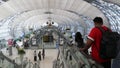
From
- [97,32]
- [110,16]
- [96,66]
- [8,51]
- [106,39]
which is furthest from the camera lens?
[110,16]

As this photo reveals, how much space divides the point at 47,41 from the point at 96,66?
4537 centimetres

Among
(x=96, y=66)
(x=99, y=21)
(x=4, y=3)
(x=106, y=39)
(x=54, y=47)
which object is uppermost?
(x=4, y=3)

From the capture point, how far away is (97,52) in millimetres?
6441

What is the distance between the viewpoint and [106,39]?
591 centimetres

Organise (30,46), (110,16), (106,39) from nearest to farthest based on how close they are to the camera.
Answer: (106,39) < (30,46) < (110,16)

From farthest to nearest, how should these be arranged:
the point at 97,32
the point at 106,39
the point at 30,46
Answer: the point at 30,46, the point at 97,32, the point at 106,39

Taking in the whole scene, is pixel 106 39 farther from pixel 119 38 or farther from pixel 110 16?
pixel 110 16

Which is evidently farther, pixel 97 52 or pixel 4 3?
pixel 4 3

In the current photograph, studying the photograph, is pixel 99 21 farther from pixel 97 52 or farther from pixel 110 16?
pixel 110 16

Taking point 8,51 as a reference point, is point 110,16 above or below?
above

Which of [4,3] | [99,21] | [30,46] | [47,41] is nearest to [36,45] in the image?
[30,46]

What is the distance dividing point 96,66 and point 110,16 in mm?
43897

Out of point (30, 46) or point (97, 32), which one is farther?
point (30, 46)

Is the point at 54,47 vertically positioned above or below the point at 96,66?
below
